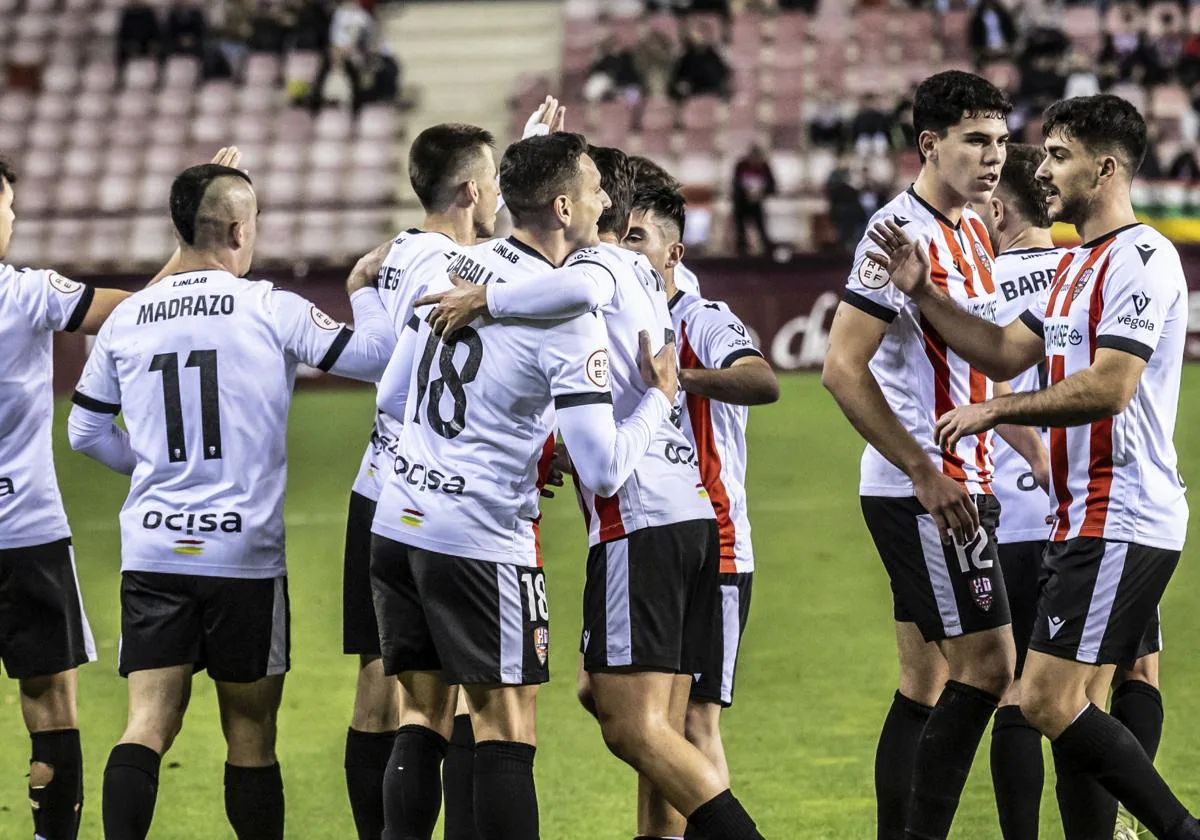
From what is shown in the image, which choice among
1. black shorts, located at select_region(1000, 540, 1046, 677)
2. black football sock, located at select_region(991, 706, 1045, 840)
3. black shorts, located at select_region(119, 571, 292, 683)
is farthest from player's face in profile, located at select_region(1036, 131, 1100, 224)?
black shorts, located at select_region(119, 571, 292, 683)

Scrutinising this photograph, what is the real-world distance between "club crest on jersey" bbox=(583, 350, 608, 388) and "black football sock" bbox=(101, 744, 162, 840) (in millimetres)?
1721

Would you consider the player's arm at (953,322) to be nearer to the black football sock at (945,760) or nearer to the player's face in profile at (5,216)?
the black football sock at (945,760)

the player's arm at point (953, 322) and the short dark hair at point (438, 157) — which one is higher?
the short dark hair at point (438, 157)

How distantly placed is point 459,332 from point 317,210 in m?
18.1

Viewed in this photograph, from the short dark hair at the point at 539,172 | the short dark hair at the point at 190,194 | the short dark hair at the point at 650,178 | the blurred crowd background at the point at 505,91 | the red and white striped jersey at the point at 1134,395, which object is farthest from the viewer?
the blurred crowd background at the point at 505,91

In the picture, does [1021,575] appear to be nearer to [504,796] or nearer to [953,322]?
[953,322]

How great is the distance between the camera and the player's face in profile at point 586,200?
4852 mm

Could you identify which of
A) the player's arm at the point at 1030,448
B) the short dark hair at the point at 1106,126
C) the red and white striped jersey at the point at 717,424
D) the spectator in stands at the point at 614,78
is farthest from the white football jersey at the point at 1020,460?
the spectator in stands at the point at 614,78

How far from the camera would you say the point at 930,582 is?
5.35m

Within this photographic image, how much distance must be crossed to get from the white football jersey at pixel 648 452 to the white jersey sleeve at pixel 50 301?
5.59 feet

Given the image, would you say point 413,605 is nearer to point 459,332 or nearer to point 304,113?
point 459,332

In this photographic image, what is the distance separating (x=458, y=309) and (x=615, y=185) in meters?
0.78

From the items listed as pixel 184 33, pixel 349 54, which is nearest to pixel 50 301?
pixel 349 54

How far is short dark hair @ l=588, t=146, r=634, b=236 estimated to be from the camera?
522cm
